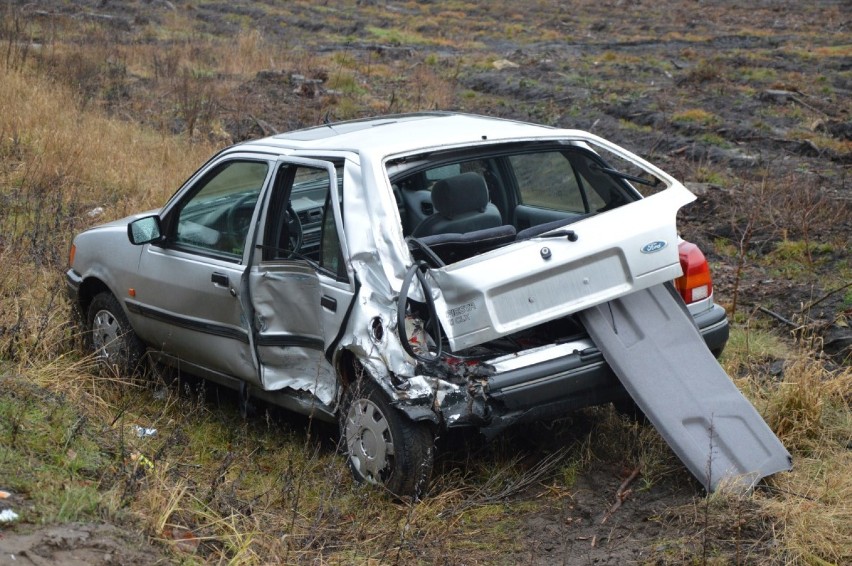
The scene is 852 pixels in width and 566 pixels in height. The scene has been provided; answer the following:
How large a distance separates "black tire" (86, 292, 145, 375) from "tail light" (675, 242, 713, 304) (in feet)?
11.4

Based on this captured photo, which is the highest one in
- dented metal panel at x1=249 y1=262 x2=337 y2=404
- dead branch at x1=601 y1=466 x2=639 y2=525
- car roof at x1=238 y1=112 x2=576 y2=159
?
car roof at x1=238 y1=112 x2=576 y2=159

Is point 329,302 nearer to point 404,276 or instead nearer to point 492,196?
point 404,276

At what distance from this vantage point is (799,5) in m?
41.2

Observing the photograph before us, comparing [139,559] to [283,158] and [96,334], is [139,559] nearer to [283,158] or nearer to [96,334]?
[283,158]

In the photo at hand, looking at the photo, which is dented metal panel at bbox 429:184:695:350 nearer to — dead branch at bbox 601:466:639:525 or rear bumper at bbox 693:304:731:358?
rear bumper at bbox 693:304:731:358

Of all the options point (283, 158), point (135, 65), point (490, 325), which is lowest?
point (135, 65)

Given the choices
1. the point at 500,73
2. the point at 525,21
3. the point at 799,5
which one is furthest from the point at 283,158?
the point at 799,5

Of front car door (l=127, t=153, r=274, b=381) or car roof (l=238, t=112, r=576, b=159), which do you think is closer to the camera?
car roof (l=238, t=112, r=576, b=159)

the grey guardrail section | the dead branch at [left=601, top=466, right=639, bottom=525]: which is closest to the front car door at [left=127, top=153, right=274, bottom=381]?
the grey guardrail section

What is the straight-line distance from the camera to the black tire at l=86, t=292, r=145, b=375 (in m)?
6.57

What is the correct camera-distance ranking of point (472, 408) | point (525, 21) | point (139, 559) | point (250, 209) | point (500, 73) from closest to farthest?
point (139, 559) → point (472, 408) → point (250, 209) → point (500, 73) → point (525, 21)

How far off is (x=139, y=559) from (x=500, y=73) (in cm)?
2061

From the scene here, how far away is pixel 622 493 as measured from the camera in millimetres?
4863

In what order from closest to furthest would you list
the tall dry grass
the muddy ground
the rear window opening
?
the muddy ground
the rear window opening
the tall dry grass
